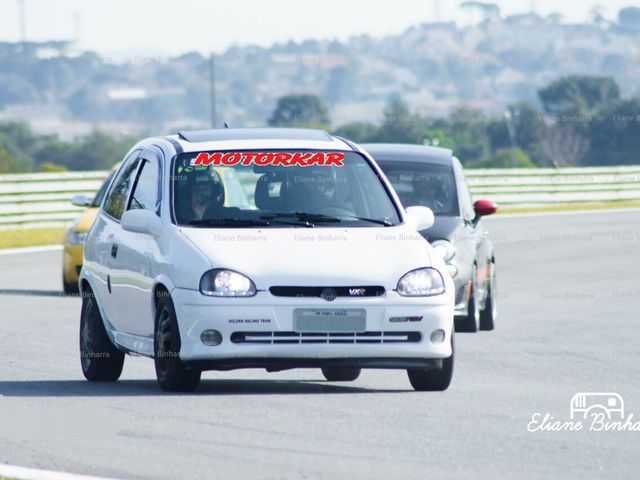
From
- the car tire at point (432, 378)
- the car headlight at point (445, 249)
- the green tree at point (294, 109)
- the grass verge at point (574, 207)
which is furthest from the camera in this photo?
the green tree at point (294, 109)

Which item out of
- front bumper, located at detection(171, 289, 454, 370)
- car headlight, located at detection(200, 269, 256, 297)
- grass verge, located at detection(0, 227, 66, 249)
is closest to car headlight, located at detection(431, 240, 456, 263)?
front bumper, located at detection(171, 289, 454, 370)

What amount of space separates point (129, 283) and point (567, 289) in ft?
35.6

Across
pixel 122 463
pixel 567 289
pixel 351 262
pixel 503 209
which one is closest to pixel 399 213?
pixel 351 262

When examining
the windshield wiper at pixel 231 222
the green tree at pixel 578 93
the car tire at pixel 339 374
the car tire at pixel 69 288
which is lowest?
the green tree at pixel 578 93

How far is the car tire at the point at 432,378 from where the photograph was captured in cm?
962

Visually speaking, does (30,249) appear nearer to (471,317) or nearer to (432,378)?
(471,317)

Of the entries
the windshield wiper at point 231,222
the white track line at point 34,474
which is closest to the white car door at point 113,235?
the windshield wiper at point 231,222

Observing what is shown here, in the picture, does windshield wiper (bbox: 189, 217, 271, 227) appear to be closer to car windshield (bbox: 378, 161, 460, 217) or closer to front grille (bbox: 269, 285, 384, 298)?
front grille (bbox: 269, 285, 384, 298)

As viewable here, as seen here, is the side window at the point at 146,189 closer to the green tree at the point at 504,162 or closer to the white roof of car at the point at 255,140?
the white roof of car at the point at 255,140

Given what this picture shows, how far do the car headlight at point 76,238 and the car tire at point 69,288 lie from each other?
1.54 feet

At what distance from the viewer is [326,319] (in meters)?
9.05

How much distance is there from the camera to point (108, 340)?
10547 millimetres

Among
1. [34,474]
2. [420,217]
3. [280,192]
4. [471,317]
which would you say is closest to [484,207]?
[471,317]

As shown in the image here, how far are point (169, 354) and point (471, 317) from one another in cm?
592
